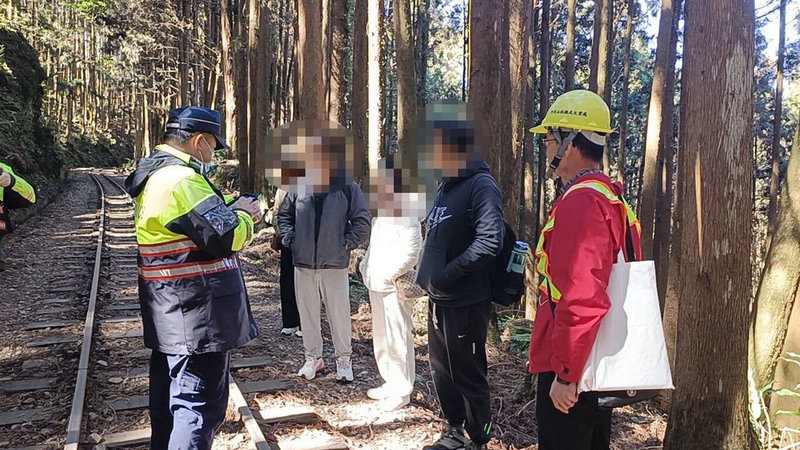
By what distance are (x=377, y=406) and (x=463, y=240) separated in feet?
5.94

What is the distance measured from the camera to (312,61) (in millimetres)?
10125

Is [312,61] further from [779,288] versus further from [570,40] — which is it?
[570,40]

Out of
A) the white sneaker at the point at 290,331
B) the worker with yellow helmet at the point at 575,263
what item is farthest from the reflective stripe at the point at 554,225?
the white sneaker at the point at 290,331

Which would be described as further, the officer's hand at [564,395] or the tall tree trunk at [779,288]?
the tall tree trunk at [779,288]

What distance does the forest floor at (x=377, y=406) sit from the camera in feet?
14.1

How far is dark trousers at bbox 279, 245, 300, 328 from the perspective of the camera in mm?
6155

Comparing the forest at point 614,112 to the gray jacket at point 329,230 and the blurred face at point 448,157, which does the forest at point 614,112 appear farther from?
the gray jacket at point 329,230

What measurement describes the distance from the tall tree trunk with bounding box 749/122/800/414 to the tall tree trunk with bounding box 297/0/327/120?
7.26m

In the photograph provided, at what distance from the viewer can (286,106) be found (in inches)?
1259

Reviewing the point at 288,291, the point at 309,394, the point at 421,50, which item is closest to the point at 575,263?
the point at 309,394

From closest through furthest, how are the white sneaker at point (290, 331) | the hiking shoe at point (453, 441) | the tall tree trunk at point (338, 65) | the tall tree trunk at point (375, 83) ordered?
the hiking shoe at point (453, 441)
the white sneaker at point (290, 331)
the tall tree trunk at point (375, 83)
the tall tree trunk at point (338, 65)

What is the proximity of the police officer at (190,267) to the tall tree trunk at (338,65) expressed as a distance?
6.82 metres

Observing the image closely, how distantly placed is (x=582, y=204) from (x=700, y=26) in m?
2.11

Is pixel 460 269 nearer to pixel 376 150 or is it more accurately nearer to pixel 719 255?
pixel 719 255
